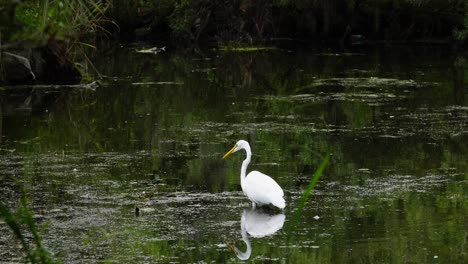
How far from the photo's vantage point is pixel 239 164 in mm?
13391

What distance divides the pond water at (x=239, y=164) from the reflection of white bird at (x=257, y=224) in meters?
0.02

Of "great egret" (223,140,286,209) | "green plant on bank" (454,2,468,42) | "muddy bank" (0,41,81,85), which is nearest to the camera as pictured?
"great egret" (223,140,286,209)

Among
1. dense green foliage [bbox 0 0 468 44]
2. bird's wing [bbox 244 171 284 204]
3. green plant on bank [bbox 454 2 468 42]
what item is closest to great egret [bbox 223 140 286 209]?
bird's wing [bbox 244 171 284 204]

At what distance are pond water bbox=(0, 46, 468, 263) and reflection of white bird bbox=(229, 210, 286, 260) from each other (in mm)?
21

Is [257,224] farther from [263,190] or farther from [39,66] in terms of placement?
[39,66]

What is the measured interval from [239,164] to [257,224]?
11.7ft

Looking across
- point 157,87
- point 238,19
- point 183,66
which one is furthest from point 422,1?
point 157,87

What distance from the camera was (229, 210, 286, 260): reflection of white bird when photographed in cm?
939

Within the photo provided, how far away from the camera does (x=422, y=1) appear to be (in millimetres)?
30438

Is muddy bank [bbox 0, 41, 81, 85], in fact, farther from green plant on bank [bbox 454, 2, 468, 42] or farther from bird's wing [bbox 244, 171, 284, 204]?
green plant on bank [bbox 454, 2, 468, 42]

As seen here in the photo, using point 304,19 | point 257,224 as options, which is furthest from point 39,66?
point 304,19

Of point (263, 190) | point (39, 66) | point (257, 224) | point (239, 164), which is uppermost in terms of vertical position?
point (39, 66)

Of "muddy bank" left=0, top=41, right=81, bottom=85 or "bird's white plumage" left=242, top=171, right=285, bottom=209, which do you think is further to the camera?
"muddy bank" left=0, top=41, right=81, bottom=85

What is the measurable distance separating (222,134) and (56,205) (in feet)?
15.7
